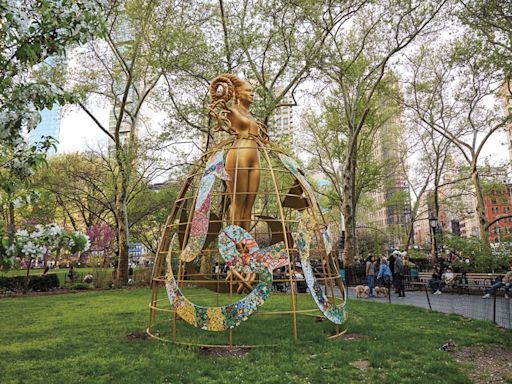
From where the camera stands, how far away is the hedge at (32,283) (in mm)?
17266

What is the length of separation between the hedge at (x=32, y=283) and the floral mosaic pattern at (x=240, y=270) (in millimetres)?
14444

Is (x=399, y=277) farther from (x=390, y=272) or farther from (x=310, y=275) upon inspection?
(x=310, y=275)

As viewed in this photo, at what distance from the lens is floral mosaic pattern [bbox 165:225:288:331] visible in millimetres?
5965

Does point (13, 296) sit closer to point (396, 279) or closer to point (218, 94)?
point (218, 94)

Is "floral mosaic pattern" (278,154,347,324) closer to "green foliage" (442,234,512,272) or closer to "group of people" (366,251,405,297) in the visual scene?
"group of people" (366,251,405,297)

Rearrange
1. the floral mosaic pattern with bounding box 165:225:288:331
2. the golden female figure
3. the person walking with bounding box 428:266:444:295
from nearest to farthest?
the floral mosaic pattern with bounding box 165:225:288:331, the golden female figure, the person walking with bounding box 428:266:444:295

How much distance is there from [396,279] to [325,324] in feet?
23.7

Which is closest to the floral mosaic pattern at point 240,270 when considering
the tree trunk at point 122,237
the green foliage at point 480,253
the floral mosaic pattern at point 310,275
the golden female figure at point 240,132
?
the floral mosaic pattern at point 310,275

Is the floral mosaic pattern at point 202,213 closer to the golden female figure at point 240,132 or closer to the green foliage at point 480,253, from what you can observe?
the golden female figure at point 240,132

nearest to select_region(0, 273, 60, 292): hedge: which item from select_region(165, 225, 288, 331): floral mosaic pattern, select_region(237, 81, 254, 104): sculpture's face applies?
select_region(165, 225, 288, 331): floral mosaic pattern

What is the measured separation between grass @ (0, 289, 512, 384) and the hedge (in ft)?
30.7

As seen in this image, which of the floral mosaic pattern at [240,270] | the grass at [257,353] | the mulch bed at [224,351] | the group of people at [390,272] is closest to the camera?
the grass at [257,353]

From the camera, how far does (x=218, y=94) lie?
7984mm

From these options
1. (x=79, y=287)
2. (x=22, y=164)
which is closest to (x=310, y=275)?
(x=22, y=164)
